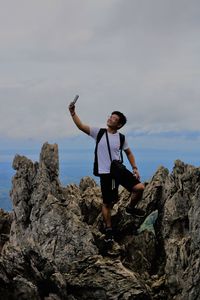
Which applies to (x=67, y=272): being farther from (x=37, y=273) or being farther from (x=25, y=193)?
(x=25, y=193)

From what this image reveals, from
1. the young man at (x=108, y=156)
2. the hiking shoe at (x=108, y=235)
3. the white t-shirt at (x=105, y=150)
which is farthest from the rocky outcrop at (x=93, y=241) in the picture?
the white t-shirt at (x=105, y=150)

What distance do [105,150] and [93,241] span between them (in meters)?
6.37

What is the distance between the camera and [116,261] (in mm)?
29469

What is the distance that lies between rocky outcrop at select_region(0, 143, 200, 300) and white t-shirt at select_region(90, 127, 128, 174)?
525 cm

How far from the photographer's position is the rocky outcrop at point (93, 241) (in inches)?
1106

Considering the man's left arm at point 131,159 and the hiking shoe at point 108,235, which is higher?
the man's left arm at point 131,159

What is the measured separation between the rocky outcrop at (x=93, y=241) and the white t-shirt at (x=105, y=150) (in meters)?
5.25

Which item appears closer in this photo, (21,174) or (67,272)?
(67,272)

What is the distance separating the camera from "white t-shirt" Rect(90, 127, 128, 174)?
2919cm

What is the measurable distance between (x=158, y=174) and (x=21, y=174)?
10.6 meters

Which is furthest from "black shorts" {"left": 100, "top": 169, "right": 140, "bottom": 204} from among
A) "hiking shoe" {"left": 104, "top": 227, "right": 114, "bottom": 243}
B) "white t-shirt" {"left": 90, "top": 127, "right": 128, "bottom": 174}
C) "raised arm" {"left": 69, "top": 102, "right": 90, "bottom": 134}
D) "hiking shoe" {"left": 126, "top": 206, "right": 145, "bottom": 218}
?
"raised arm" {"left": 69, "top": 102, "right": 90, "bottom": 134}

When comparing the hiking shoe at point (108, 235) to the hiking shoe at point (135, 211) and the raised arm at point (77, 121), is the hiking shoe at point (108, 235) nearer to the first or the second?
the hiking shoe at point (135, 211)

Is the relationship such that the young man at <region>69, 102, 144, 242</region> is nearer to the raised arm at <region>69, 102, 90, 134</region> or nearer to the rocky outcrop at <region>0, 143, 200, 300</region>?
the raised arm at <region>69, 102, 90, 134</region>

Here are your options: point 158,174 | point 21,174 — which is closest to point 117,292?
point 158,174
